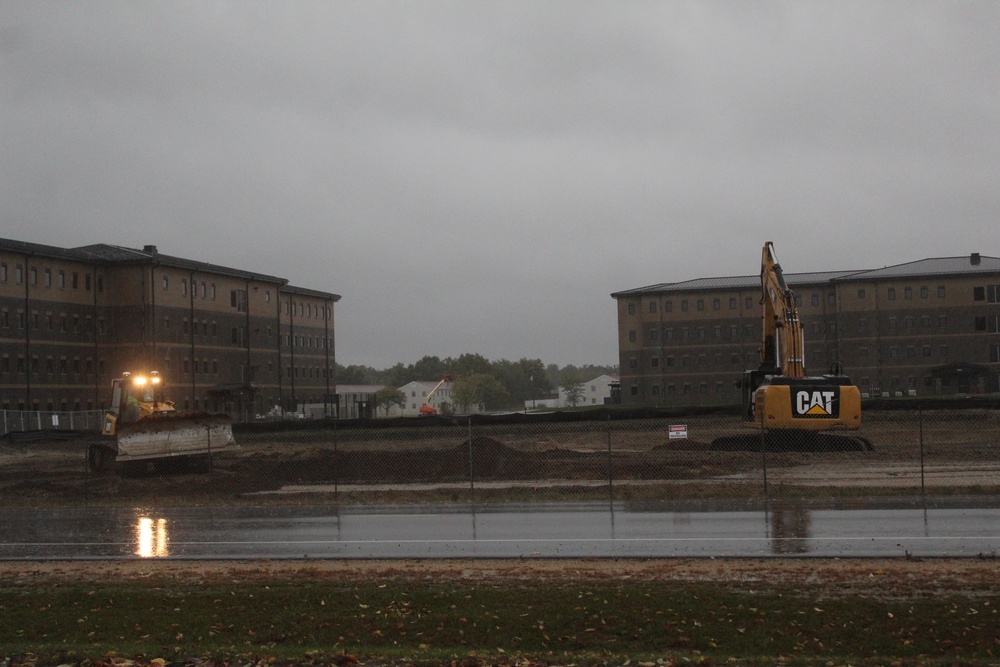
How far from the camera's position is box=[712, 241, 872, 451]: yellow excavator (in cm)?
3466

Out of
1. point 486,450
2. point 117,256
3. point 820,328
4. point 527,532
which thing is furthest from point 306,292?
point 527,532

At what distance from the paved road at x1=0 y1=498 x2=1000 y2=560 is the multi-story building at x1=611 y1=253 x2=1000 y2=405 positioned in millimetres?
78311

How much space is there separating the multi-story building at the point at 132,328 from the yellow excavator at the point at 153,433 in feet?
119

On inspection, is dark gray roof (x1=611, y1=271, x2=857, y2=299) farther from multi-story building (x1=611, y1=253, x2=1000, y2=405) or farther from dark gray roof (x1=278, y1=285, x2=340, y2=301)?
dark gray roof (x1=278, y1=285, x2=340, y2=301)

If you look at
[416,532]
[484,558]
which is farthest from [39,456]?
[484,558]

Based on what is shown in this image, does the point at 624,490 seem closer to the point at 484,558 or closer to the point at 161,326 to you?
the point at 484,558

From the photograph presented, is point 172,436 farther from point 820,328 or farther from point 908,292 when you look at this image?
→ point 908,292

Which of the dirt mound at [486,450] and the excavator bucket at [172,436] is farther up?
the excavator bucket at [172,436]

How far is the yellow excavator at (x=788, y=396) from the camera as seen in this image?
34656 mm

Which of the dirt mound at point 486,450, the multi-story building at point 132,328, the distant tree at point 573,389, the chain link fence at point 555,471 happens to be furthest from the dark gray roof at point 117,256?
the distant tree at point 573,389

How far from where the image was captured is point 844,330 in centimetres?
10181

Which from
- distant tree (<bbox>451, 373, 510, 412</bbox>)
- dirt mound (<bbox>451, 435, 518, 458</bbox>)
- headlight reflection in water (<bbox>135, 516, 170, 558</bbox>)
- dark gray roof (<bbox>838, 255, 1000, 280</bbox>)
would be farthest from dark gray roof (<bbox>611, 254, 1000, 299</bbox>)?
headlight reflection in water (<bbox>135, 516, 170, 558</bbox>)

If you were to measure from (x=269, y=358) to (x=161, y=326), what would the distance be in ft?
51.2

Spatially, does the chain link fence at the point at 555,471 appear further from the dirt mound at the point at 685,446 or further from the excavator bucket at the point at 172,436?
the excavator bucket at the point at 172,436
